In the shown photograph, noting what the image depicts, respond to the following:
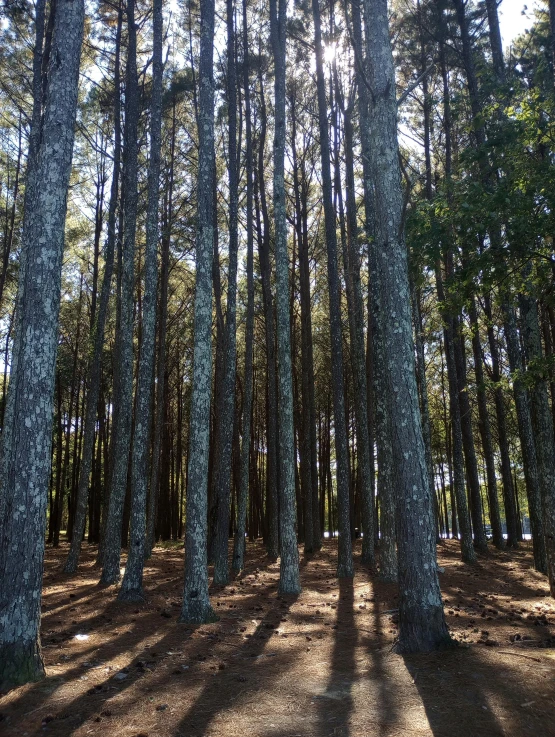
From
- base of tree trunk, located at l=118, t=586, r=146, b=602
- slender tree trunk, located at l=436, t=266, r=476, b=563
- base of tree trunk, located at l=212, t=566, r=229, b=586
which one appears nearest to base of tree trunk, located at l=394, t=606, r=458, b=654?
base of tree trunk, located at l=118, t=586, r=146, b=602

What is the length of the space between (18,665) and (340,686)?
2.83 metres

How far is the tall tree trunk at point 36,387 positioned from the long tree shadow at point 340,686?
2628mm

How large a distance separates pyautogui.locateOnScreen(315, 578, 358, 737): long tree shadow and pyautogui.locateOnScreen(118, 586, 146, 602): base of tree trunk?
348 cm

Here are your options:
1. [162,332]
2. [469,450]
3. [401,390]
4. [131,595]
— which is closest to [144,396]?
[131,595]

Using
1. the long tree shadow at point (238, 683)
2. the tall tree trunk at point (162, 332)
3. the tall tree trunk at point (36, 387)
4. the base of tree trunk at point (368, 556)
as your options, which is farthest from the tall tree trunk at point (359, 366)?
the tall tree trunk at point (36, 387)

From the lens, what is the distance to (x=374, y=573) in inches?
504

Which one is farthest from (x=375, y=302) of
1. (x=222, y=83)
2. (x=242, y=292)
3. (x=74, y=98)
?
(x=242, y=292)

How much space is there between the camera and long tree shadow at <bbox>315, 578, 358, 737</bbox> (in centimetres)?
393

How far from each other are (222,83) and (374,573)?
45.6ft

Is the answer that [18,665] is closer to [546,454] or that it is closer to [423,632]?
[423,632]

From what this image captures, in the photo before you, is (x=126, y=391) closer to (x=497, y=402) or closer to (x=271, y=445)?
(x=271, y=445)

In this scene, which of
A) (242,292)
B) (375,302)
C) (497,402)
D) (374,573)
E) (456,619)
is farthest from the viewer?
(242,292)

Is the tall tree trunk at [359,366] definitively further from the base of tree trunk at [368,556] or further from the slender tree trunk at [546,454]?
the slender tree trunk at [546,454]

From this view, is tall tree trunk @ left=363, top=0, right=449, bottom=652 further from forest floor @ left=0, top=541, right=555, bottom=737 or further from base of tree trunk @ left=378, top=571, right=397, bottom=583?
base of tree trunk @ left=378, top=571, right=397, bottom=583
